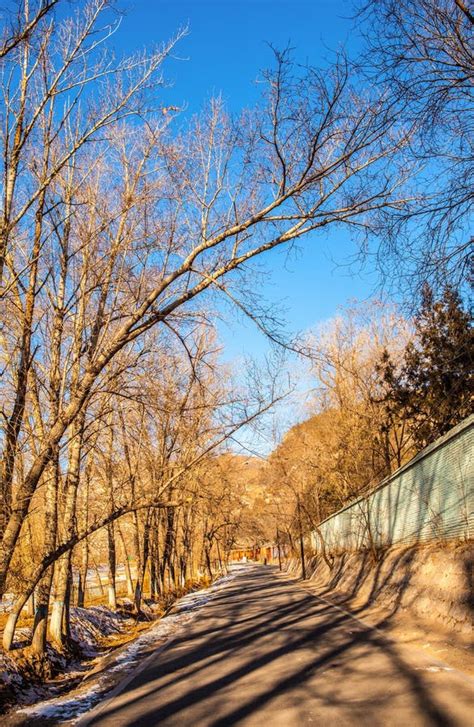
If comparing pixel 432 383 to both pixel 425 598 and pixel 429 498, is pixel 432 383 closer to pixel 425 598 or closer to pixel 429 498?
pixel 429 498

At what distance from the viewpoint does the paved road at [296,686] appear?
194 inches

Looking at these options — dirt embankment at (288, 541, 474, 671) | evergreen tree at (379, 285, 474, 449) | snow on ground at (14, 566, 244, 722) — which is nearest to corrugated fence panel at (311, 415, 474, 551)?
dirt embankment at (288, 541, 474, 671)

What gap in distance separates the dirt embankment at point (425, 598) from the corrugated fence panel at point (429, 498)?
0.37 m

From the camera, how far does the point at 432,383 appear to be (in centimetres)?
1709

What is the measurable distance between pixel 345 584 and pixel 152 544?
13597 millimetres

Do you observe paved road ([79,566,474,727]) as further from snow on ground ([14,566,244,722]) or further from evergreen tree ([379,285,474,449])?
evergreen tree ([379,285,474,449])

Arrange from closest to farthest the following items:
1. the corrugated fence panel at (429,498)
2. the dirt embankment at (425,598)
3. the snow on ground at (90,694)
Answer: the snow on ground at (90,694)
the dirt embankment at (425,598)
the corrugated fence panel at (429,498)

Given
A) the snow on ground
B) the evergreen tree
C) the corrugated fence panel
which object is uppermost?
the evergreen tree

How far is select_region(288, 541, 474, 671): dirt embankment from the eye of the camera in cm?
775

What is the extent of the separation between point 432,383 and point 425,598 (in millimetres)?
8431

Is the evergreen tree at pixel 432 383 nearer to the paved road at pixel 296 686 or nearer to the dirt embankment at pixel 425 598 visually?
the dirt embankment at pixel 425 598

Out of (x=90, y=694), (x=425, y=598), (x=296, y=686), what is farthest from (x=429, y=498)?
(x=90, y=694)

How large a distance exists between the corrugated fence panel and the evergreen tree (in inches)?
91.9

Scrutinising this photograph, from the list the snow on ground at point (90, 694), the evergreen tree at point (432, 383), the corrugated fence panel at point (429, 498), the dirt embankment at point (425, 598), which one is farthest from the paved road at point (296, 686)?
the evergreen tree at point (432, 383)
